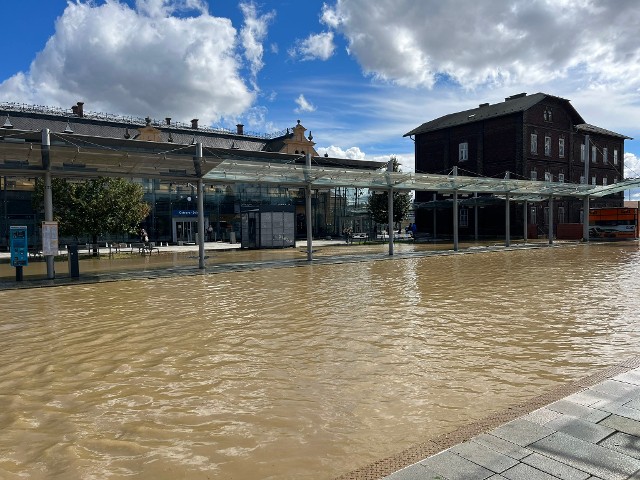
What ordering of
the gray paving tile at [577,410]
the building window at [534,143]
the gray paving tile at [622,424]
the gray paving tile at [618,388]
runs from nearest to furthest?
the gray paving tile at [622,424] → the gray paving tile at [577,410] → the gray paving tile at [618,388] → the building window at [534,143]

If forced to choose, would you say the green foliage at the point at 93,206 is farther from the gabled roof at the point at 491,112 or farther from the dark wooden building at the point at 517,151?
the gabled roof at the point at 491,112

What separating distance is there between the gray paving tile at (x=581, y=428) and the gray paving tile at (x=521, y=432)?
133 mm

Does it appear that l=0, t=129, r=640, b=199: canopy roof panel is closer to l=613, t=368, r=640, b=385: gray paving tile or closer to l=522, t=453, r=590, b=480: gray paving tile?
l=613, t=368, r=640, b=385: gray paving tile

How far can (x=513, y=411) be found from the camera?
185 inches

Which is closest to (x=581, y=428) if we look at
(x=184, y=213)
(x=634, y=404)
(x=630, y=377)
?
(x=634, y=404)

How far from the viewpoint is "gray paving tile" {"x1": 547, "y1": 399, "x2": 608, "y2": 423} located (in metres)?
4.28

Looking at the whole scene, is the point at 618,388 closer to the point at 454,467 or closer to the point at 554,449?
the point at 554,449

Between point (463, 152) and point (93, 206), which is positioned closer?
point (93, 206)

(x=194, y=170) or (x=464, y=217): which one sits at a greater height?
(x=194, y=170)

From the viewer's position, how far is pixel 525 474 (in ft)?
11.1

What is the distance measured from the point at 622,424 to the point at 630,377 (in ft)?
5.00

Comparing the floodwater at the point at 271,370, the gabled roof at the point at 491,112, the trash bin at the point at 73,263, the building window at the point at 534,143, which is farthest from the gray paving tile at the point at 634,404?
the building window at the point at 534,143

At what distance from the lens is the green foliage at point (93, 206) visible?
2514cm

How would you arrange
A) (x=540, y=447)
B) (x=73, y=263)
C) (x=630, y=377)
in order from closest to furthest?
(x=540, y=447) < (x=630, y=377) < (x=73, y=263)
